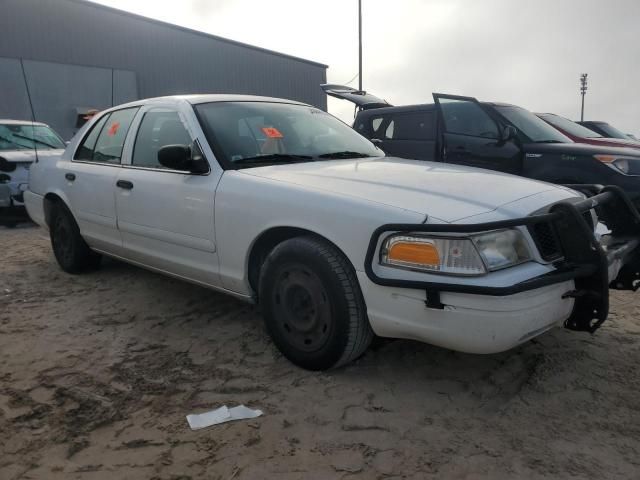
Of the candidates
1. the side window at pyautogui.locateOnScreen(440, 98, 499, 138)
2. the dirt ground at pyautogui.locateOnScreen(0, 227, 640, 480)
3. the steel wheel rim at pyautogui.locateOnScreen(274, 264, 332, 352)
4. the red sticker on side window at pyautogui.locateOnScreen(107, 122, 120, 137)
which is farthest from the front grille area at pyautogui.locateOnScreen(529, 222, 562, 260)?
the side window at pyautogui.locateOnScreen(440, 98, 499, 138)

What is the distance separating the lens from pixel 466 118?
6.41m

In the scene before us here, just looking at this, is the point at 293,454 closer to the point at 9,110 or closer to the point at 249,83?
the point at 9,110

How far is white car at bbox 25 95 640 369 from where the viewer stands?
229 cm

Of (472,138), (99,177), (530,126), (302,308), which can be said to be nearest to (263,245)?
(302,308)

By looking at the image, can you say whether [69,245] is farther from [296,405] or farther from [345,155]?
[296,405]

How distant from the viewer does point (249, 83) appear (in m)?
23.3

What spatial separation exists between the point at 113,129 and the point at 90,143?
0.38 m

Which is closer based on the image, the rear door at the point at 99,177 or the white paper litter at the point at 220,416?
the white paper litter at the point at 220,416

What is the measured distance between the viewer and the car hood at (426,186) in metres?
2.45

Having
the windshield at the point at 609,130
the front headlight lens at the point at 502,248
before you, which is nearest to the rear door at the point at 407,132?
the front headlight lens at the point at 502,248

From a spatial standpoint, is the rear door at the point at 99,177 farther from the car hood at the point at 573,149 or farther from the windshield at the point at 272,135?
the car hood at the point at 573,149

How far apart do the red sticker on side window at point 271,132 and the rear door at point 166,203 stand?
0.43 metres

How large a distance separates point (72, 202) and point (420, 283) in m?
3.39

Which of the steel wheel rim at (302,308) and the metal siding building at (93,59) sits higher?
the metal siding building at (93,59)
